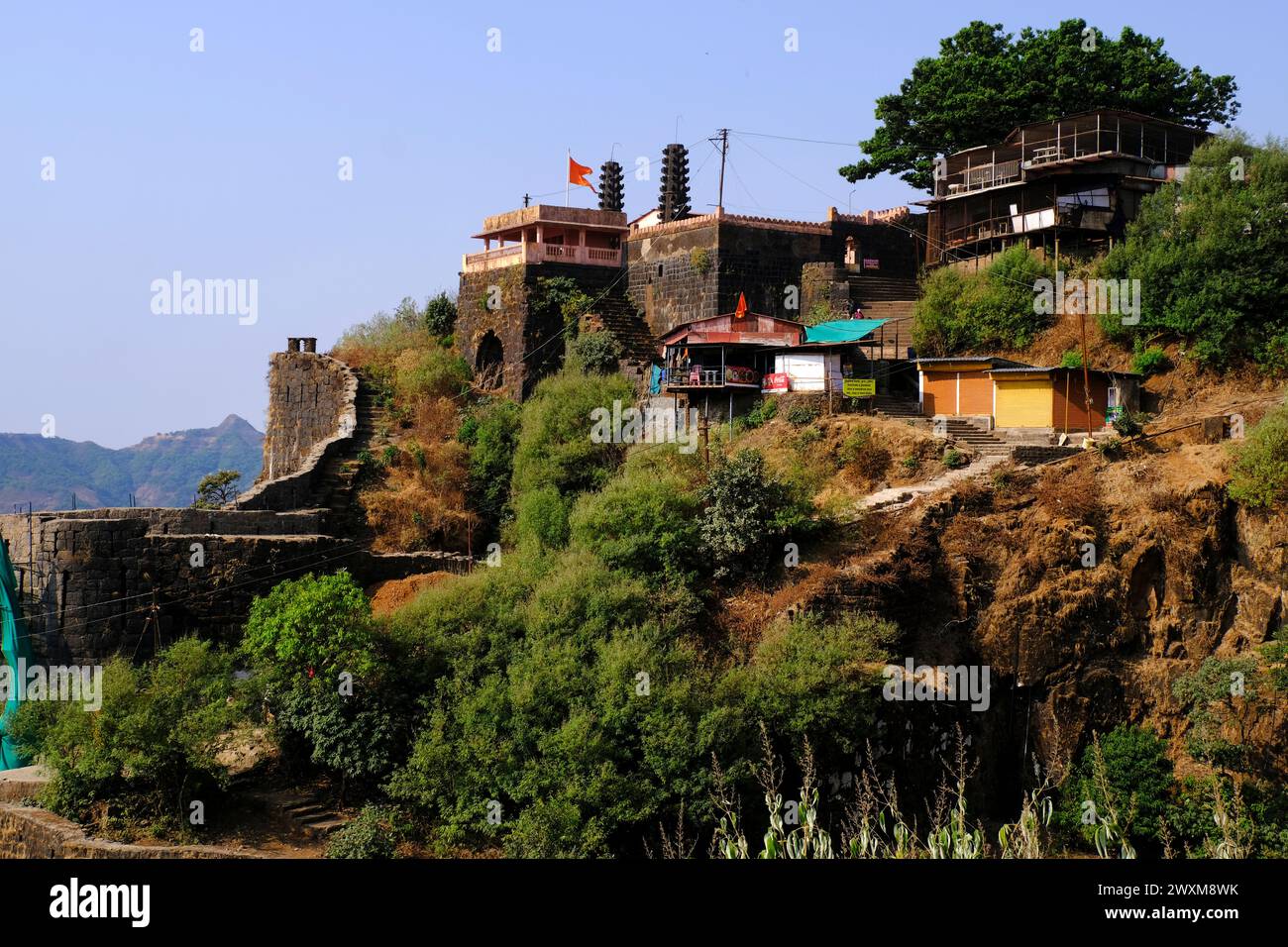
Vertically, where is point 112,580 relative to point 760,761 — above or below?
above

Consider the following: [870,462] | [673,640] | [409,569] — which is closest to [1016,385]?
[870,462]

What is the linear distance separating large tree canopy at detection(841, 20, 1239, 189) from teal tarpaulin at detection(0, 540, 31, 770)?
103 ft

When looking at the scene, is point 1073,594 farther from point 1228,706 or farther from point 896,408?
point 896,408

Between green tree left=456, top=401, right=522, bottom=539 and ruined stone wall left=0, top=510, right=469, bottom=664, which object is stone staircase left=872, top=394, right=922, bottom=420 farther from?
ruined stone wall left=0, top=510, right=469, bottom=664

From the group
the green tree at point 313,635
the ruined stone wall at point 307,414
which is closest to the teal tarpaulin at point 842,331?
the ruined stone wall at point 307,414

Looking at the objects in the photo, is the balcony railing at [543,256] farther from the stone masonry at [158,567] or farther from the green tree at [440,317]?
the stone masonry at [158,567]

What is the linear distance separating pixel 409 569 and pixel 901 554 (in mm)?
11162

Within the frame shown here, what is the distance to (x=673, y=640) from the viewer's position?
2544cm

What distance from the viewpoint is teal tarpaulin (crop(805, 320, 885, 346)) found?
34.6m

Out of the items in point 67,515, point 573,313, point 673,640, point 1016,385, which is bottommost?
point 673,640

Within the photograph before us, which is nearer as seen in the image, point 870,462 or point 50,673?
point 50,673

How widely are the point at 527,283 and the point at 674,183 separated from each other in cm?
790
